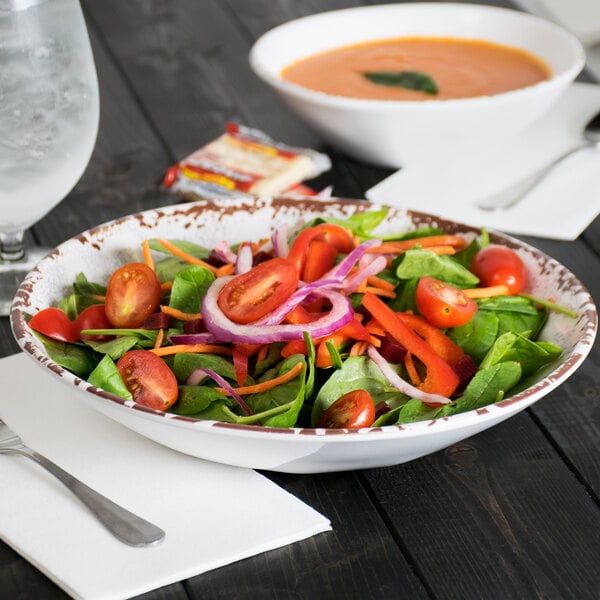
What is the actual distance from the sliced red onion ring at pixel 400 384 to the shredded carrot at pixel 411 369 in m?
0.01

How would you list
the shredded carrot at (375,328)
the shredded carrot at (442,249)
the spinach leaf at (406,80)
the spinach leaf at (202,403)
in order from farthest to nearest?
1. the spinach leaf at (406,80)
2. the shredded carrot at (442,249)
3. the shredded carrot at (375,328)
4. the spinach leaf at (202,403)

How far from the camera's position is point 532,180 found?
6.87 feet

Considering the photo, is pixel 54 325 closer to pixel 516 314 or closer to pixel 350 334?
pixel 350 334

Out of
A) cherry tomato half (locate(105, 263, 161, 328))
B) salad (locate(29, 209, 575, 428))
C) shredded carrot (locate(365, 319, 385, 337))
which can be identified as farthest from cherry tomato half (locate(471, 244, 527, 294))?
cherry tomato half (locate(105, 263, 161, 328))

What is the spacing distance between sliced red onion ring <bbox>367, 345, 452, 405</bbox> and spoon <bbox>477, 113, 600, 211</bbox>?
74cm

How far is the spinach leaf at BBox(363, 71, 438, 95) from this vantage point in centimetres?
217

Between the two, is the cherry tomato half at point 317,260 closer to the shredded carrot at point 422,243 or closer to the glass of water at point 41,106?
the shredded carrot at point 422,243

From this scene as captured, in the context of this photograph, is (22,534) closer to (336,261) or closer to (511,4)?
(336,261)

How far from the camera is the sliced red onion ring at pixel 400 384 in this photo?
1269 millimetres

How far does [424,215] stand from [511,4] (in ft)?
5.14

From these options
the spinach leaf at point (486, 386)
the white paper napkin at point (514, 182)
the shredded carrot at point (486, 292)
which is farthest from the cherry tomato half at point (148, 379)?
the white paper napkin at point (514, 182)

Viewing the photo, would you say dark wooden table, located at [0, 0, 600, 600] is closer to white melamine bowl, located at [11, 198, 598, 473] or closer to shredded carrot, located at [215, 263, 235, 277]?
white melamine bowl, located at [11, 198, 598, 473]

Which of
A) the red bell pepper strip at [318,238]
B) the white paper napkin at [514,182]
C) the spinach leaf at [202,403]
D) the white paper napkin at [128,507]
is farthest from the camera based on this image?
the white paper napkin at [514,182]

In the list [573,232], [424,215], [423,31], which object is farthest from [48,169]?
[423,31]
